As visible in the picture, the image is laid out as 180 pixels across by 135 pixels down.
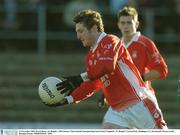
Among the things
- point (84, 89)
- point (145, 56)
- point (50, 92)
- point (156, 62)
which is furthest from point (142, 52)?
point (50, 92)

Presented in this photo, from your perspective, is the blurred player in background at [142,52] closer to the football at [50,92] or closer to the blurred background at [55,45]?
the football at [50,92]

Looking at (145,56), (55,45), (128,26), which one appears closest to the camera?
(145,56)

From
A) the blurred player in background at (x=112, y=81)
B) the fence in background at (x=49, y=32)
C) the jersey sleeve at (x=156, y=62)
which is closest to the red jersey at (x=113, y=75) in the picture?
the blurred player in background at (x=112, y=81)

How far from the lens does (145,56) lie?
9.55 meters

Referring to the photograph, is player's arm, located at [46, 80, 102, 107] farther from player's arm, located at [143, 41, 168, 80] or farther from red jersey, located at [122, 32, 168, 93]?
red jersey, located at [122, 32, 168, 93]

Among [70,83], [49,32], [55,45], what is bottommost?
[55,45]

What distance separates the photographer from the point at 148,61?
9.51 meters

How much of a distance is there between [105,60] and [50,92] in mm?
776

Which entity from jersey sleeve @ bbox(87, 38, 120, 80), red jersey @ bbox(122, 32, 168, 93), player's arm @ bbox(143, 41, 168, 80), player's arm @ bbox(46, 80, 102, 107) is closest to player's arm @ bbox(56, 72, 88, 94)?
jersey sleeve @ bbox(87, 38, 120, 80)

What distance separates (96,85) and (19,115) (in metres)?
7.63

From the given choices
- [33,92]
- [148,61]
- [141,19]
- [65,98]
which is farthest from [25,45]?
[65,98]

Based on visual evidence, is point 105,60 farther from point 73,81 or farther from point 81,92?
point 81,92

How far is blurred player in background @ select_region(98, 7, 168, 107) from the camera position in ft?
30.6

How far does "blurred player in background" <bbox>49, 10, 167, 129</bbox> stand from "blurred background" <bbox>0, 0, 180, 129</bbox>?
7721mm
